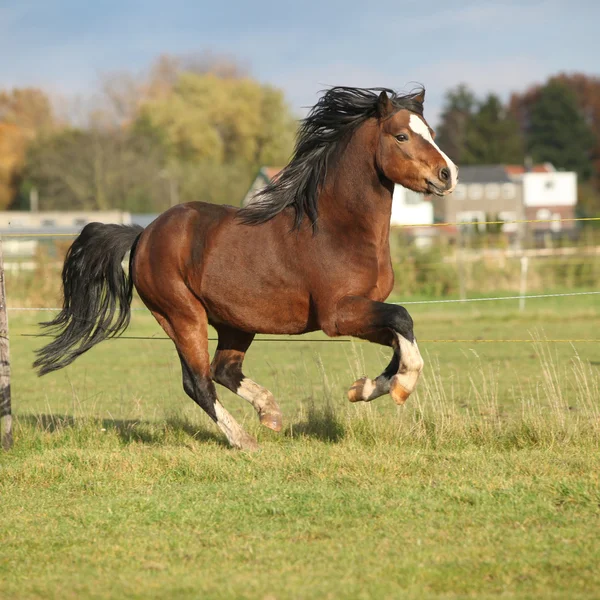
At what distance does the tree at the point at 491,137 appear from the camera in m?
95.7

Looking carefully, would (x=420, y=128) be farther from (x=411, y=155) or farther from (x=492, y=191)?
(x=492, y=191)

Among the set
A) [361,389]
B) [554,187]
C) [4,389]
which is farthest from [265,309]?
[554,187]

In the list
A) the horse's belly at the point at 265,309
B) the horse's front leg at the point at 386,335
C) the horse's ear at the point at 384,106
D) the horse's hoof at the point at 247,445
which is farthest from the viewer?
the horse's hoof at the point at 247,445

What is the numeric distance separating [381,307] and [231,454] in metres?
1.70

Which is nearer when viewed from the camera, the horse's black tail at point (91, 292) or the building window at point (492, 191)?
the horse's black tail at point (91, 292)

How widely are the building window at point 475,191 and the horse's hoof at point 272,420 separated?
3233 inches

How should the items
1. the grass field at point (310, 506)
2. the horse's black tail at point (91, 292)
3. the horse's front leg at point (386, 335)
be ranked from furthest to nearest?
the horse's black tail at point (91, 292) < the horse's front leg at point (386, 335) < the grass field at point (310, 506)

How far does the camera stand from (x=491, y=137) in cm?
9700

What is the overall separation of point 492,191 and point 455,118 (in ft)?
57.2

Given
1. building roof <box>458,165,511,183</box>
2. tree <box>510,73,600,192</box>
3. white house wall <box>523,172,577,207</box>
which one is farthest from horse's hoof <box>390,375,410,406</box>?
tree <box>510,73,600,192</box>

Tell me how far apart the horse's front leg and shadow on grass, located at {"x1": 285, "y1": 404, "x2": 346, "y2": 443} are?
108 cm

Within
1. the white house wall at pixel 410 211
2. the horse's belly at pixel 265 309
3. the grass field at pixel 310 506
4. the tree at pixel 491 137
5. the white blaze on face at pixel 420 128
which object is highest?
the tree at pixel 491 137

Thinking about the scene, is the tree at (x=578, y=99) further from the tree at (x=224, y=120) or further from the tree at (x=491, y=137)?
the tree at (x=224, y=120)

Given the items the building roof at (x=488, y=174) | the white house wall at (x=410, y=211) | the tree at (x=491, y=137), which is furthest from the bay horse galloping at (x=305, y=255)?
the tree at (x=491, y=137)
